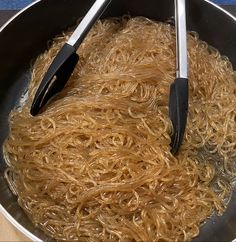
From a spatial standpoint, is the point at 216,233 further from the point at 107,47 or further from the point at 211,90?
the point at 107,47

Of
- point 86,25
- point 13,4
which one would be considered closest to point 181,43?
point 86,25

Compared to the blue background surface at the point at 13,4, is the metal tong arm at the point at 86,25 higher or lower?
higher

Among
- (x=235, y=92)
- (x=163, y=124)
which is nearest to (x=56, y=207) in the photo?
(x=163, y=124)

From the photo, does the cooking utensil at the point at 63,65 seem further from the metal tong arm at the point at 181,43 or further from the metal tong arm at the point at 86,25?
the metal tong arm at the point at 181,43

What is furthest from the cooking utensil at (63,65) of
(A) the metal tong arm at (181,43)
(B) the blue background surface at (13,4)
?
(B) the blue background surface at (13,4)

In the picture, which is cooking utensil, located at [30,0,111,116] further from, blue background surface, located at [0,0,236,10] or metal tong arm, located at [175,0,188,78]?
blue background surface, located at [0,0,236,10]

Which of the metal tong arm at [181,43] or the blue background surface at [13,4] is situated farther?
the blue background surface at [13,4]

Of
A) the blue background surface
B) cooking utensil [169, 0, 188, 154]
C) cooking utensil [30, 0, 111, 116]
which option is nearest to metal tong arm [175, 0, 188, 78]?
cooking utensil [169, 0, 188, 154]
